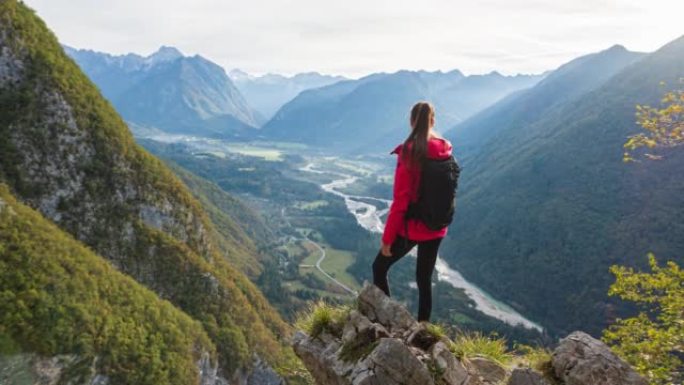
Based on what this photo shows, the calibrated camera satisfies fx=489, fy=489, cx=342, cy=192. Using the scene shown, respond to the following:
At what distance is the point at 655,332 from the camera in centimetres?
1101

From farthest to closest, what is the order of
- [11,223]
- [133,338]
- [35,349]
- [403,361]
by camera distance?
[133,338] < [11,223] < [35,349] < [403,361]

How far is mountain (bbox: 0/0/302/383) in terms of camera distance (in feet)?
251

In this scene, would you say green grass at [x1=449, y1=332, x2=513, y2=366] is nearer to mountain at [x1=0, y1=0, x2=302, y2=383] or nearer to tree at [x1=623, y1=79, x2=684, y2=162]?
tree at [x1=623, y1=79, x2=684, y2=162]

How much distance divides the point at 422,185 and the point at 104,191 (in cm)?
8600

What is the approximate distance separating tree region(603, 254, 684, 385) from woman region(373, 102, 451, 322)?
16.7ft

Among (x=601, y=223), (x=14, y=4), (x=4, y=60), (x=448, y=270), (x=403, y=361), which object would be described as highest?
(x=14, y=4)

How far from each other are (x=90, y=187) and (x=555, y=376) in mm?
86351

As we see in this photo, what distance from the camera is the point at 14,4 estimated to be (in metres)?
89.4

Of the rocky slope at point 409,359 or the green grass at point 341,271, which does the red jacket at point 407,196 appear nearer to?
the rocky slope at point 409,359

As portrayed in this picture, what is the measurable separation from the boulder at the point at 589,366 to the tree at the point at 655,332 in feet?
2.21

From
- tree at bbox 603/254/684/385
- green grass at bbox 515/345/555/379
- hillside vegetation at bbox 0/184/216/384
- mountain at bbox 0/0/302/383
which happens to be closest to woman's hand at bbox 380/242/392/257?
green grass at bbox 515/345/555/379

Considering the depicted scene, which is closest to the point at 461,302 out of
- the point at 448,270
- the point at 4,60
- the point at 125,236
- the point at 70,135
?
the point at 448,270

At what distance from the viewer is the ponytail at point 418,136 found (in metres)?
10.2

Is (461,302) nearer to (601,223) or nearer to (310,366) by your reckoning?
(601,223)
